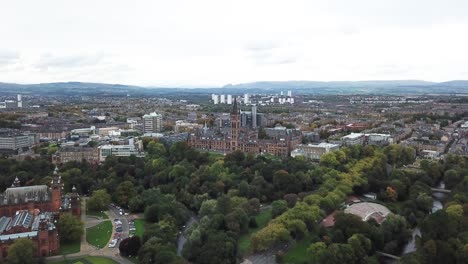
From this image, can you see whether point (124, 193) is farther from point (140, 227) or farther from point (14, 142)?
point (14, 142)

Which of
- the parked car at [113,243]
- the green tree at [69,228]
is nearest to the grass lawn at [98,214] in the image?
the green tree at [69,228]

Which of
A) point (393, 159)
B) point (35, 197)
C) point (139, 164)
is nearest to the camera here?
point (35, 197)

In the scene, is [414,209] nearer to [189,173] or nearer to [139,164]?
[189,173]

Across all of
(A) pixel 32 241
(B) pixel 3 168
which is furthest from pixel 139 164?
(A) pixel 32 241

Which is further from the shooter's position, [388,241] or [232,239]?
[388,241]

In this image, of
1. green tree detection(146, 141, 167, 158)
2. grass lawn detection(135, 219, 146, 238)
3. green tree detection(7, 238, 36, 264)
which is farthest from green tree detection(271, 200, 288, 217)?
green tree detection(146, 141, 167, 158)

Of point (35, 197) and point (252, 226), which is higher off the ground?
point (35, 197)
